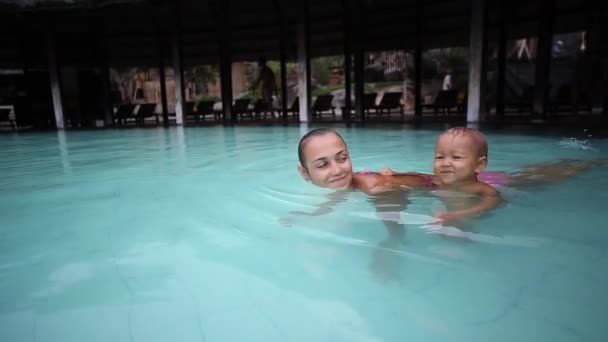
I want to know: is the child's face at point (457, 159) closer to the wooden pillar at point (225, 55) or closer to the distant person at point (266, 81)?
the wooden pillar at point (225, 55)

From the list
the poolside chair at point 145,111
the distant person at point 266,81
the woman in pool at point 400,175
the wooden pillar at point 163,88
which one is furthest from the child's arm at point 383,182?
the poolside chair at point 145,111

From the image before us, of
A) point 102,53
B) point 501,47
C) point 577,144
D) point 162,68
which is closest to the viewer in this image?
point 577,144

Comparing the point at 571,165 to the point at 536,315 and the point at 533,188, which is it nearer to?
the point at 533,188

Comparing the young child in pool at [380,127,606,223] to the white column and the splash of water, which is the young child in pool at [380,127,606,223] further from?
the white column

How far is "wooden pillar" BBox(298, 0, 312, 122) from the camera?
11.2 meters

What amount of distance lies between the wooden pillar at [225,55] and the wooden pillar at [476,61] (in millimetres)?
7131

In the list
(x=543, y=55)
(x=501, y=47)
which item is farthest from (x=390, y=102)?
(x=543, y=55)

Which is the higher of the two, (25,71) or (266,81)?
(25,71)

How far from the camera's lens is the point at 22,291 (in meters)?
1.75

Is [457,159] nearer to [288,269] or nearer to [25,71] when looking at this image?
[288,269]

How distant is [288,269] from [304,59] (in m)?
10.2

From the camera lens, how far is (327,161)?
277 cm

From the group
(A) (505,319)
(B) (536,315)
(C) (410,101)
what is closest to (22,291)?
(A) (505,319)

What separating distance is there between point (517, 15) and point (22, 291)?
14.1 meters
